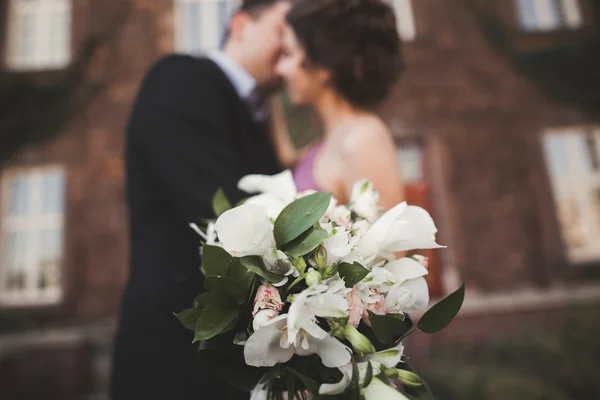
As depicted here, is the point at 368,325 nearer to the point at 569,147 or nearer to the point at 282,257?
the point at 282,257

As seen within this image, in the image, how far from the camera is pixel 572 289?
5.09 metres

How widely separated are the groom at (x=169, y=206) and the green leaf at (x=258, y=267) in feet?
1.33

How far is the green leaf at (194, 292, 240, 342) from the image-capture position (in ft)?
1.86

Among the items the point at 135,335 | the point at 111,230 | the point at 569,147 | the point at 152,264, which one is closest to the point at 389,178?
the point at 152,264

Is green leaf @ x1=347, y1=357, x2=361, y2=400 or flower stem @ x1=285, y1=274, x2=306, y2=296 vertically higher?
flower stem @ x1=285, y1=274, x2=306, y2=296

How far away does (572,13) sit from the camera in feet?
19.4

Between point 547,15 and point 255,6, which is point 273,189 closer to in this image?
point 255,6

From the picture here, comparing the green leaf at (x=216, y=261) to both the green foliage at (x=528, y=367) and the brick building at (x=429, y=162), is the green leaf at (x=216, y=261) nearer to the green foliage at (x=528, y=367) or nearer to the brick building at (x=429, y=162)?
the green foliage at (x=528, y=367)

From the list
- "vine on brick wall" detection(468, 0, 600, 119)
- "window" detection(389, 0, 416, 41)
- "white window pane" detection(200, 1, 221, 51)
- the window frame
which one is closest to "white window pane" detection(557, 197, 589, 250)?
"vine on brick wall" detection(468, 0, 600, 119)

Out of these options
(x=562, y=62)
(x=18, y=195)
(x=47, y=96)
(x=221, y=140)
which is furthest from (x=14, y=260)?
(x=562, y=62)

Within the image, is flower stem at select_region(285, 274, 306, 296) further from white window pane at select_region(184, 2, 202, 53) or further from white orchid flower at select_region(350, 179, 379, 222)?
white window pane at select_region(184, 2, 202, 53)

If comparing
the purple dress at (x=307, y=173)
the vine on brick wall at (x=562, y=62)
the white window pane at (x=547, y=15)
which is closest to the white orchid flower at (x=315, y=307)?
the purple dress at (x=307, y=173)

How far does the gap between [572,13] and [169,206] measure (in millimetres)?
6556

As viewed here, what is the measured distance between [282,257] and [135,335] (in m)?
0.75
